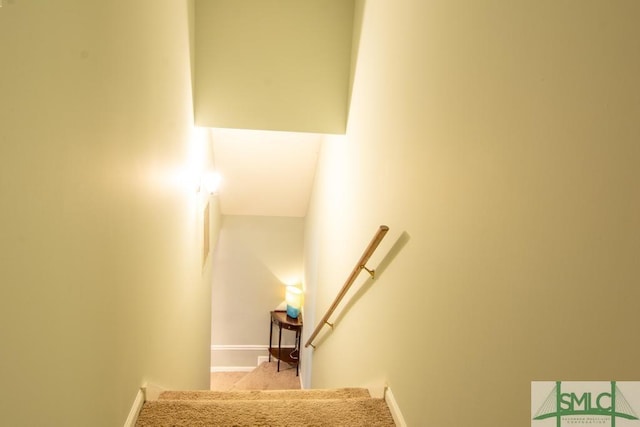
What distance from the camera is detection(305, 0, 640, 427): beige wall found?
74cm

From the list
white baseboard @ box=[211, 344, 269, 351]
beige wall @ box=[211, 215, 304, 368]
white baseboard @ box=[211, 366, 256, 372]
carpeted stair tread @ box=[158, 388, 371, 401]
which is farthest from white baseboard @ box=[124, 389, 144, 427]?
white baseboard @ box=[211, 366, 256, 372]

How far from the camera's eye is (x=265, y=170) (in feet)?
19.1

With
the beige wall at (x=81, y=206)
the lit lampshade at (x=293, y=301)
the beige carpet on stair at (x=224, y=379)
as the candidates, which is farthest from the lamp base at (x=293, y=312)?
the beige wall at (x=81, y=206)

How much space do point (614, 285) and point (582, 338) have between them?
0.13 metres

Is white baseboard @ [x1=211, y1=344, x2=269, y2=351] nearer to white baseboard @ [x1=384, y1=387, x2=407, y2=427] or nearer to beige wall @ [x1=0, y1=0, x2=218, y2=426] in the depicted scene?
beige wall @ [x1=0, y1=0, x2=218, y2=426]

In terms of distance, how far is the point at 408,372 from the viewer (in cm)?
172

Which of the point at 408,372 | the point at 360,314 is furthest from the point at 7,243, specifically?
the point at 360,314

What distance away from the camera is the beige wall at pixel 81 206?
2.64 ft

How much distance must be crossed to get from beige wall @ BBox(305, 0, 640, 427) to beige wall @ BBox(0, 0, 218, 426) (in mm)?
1072

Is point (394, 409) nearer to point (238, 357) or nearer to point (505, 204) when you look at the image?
point (505, 204)

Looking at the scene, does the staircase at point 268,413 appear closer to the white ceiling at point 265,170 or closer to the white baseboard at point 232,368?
the white ceiling at point 265,170

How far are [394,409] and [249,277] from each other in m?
5.75

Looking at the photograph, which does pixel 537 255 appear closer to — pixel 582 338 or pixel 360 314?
pixel 582 338

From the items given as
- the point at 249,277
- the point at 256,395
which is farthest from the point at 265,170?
the point at 256,395
